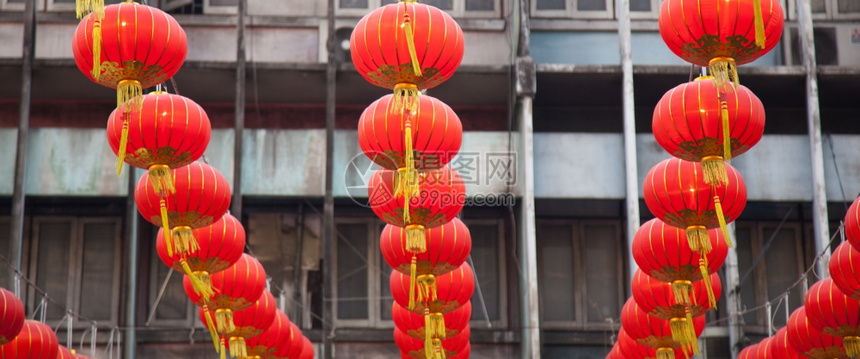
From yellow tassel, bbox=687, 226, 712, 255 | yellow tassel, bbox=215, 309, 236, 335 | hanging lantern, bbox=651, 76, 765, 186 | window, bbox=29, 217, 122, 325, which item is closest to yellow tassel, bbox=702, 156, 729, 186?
hanging lantern, bbox=651, 76, 765, 186

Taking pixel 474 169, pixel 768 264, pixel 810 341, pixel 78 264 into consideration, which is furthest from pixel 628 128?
pixel 78 264

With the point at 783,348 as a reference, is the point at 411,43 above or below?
above

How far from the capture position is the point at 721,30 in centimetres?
827

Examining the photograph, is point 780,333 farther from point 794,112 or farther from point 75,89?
point 75,89

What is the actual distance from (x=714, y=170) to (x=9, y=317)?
255 inches

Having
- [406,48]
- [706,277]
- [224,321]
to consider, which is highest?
[406,48]

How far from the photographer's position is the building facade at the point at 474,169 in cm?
1636

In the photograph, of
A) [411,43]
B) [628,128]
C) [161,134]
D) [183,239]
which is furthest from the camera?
[628,128]

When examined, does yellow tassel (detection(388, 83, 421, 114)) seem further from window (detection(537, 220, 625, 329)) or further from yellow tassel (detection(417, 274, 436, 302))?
window (detection(537, 220, 625, 329))

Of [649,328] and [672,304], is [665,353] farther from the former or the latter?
[672,304]

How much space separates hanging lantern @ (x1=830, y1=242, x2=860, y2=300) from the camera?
10039 millimetres

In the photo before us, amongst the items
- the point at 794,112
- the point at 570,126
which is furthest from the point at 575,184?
the point at 794,112

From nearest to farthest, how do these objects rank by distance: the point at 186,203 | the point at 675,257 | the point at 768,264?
the point at 186,203, the point at 675,257, the point at 768,264

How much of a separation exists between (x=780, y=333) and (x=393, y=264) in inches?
175
